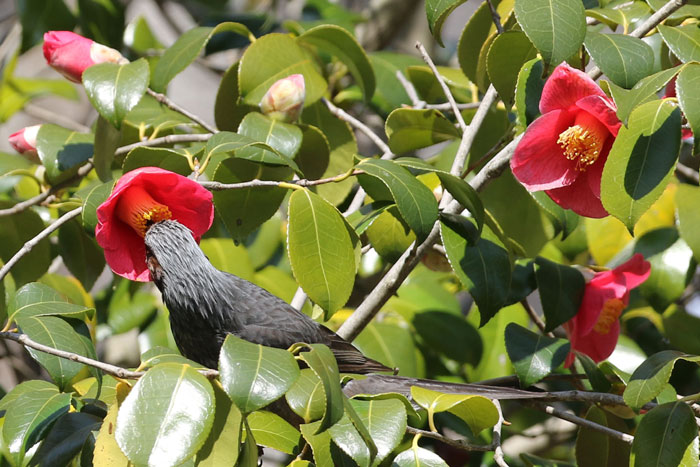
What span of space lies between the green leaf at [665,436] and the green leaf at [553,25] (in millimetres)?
577

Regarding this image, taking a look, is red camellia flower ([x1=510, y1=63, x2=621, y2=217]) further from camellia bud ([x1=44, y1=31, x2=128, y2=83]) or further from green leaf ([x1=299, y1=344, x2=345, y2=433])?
camellia bud ([x1=44, y1=31, x2=128, y2=83])

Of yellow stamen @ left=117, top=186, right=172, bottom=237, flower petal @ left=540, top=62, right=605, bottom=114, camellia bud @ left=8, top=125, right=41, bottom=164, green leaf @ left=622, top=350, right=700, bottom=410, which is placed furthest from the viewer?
camellia bud @ left=8, top=125, right=41, bottom=164

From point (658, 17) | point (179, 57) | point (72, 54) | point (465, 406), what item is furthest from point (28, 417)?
point (658, 17)

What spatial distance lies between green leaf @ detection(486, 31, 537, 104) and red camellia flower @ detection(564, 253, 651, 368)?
55cm

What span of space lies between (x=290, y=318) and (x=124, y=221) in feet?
1.93

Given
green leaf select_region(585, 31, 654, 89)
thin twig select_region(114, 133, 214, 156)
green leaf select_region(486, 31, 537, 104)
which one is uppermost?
green leaf select_region(585, 31, 654, 89)

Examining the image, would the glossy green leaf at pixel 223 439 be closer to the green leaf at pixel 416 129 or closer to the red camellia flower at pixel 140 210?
the red camellia flower at pixel 140 210

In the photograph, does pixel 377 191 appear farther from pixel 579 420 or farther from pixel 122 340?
pixel 122 340

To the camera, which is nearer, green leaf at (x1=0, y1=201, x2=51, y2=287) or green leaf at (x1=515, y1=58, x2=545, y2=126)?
green leaf at (x1=515, y1=58, x2=545, y2=126)

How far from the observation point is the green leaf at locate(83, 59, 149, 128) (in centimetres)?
169

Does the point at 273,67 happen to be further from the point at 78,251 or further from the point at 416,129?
the point at 78,251

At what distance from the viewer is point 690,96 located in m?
1.23

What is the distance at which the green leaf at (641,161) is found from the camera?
1261mm

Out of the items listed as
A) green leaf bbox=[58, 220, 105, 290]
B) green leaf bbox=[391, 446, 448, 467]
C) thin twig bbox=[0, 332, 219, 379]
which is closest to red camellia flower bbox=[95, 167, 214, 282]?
thin twig bbox=[0, 332, 219, 379]
